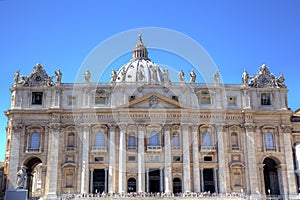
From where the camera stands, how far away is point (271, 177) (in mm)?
55312

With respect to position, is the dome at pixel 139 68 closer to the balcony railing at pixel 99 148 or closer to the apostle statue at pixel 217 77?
the apostle statue at pixel 217 77

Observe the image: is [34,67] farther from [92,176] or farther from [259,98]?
[259,98]

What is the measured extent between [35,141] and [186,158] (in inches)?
785

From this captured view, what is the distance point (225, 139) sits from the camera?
52219 millimetres

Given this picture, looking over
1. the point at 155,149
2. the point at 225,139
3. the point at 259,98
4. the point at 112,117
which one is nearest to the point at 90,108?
the point at 112,117

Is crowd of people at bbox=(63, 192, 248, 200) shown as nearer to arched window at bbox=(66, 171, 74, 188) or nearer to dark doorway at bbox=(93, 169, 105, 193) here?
arched window at bbox=(66, 171, 74, 188)

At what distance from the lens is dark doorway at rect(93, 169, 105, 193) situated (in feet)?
166

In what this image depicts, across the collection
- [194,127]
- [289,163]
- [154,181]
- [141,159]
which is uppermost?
[194,127]

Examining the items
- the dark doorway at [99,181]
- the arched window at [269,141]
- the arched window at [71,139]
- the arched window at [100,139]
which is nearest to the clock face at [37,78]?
the arched window at [71,139]

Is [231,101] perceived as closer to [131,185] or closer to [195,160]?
[195,160]

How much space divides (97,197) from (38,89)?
1792 cm

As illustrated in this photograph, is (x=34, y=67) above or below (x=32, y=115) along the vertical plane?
above

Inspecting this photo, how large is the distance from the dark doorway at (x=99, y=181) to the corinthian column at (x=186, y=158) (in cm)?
1059

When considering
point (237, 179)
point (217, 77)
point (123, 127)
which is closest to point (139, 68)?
point (217, 77)
